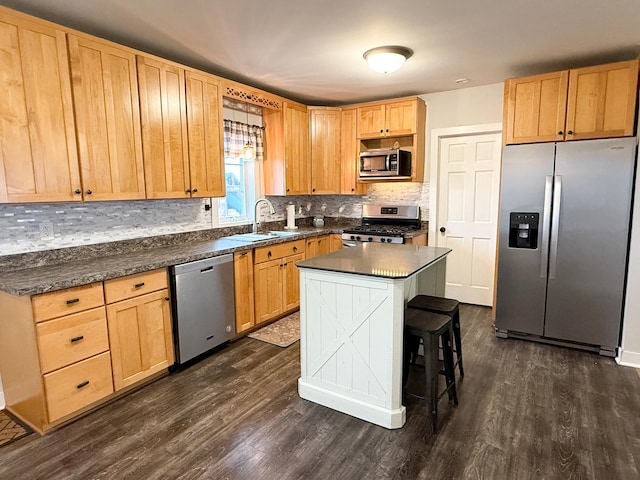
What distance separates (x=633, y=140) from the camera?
2.89 metres

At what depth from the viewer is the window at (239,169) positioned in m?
3.88

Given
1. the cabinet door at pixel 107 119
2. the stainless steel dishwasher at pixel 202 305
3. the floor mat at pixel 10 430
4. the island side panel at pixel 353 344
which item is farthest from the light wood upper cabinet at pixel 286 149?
the floor mat at pixel 10 430

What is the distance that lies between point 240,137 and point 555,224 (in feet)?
10.4

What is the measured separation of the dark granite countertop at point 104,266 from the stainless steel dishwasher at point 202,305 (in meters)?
0.09

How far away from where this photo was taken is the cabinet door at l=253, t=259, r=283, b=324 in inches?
142

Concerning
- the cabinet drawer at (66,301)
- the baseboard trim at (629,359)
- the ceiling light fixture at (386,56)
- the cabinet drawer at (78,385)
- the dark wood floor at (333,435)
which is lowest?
the dark wood floor at (333,435)

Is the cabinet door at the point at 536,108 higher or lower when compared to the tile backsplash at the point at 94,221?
higher

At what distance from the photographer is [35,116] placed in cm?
220

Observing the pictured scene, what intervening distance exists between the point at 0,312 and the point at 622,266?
4.52m

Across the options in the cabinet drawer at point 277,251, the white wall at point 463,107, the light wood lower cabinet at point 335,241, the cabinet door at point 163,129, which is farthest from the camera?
the light wood lower cabinet at point 335,241

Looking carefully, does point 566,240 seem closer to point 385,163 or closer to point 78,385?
point 385,163

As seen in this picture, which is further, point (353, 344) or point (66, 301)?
point (353, 344)

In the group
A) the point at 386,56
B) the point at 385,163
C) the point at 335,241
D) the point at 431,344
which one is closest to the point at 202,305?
the point at 431,344

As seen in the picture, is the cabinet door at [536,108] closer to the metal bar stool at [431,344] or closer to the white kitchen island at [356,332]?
the white kitchen island at [356,332]
